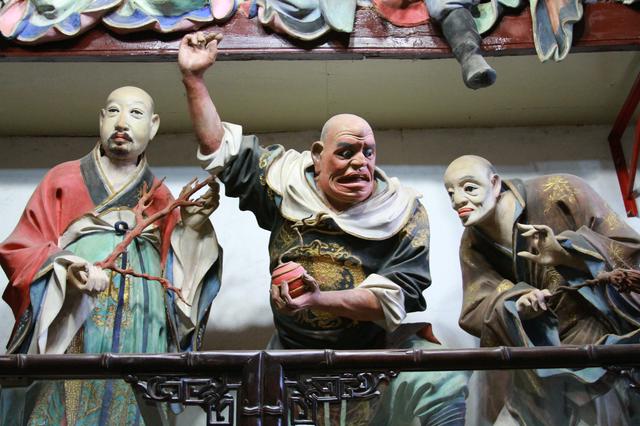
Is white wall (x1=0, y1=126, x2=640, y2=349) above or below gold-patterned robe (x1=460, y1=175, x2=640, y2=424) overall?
above

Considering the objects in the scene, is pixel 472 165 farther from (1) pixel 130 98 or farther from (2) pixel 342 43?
(1) pixel 130 98

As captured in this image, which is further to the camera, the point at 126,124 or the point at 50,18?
the point at 50,18

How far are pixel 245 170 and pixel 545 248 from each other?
104 cm

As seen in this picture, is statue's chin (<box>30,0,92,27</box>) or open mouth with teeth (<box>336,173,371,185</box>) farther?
statue's chin (<box>30,0,92,27</box>)

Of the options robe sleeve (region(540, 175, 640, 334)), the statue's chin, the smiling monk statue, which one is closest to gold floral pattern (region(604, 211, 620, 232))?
robe sleeve (region(540, 175, 640, 334))

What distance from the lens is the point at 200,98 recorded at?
4227 mm

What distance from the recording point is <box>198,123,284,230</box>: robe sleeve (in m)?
4.24

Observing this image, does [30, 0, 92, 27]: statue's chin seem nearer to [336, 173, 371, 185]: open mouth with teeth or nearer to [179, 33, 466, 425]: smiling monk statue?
[179, 33, 466, 425]: smiling monk statue

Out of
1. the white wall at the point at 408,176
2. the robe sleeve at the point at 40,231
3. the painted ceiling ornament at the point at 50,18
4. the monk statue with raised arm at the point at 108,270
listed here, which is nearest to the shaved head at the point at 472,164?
the white wall at the point at 408,176

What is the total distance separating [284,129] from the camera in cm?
534

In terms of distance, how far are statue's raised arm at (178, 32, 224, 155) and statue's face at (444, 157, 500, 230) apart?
82cm

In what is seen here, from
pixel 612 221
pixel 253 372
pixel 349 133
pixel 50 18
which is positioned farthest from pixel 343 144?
pixel 50 18

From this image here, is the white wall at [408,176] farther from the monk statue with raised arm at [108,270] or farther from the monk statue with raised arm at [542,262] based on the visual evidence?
the monk statue with raised arm at [108,270]

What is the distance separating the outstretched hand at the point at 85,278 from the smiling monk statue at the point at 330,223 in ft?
1.79
